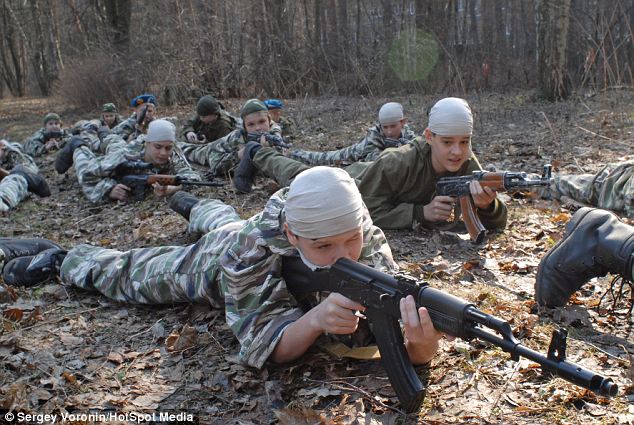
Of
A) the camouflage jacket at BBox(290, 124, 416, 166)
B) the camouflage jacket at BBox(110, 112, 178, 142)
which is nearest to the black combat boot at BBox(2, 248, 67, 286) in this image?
the camouflage jacket at BBox(290, 124, 416, 166)

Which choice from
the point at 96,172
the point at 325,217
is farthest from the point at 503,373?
the point at 96,172

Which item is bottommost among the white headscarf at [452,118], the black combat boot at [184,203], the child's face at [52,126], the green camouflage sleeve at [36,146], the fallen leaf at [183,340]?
the green camouflage sleeve at [36,146]

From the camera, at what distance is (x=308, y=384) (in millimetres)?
3195

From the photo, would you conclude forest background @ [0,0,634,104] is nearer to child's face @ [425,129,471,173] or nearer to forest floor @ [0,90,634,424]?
child's face @ [425,129,471,173]

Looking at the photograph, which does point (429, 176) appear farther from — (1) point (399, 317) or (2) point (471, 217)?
(1) point (399, 317)

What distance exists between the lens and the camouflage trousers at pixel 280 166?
697cm

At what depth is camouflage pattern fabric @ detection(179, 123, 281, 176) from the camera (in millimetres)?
8922

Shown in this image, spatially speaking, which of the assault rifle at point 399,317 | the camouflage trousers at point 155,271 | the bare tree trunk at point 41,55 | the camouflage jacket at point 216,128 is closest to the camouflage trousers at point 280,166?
the camouflage trousers at point 155,271

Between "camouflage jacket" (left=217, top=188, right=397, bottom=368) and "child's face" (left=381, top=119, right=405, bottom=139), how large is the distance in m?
5.24

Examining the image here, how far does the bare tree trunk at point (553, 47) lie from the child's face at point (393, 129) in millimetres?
5065

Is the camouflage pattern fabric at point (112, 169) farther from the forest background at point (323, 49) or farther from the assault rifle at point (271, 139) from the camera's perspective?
the forest background at point (323, 49)

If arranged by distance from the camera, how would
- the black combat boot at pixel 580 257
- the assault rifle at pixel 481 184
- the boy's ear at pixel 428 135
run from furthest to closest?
the boy's ear at pixel 428 135
the assault rifle at pixel 481 184
the black combat boot at pixel 580 257

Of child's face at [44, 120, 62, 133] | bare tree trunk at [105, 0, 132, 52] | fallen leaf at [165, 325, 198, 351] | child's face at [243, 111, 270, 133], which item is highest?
bare tree trunk at [105, 0, 132, 52]

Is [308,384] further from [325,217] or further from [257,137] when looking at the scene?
[257,137]
